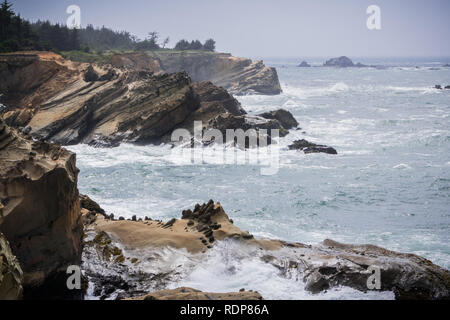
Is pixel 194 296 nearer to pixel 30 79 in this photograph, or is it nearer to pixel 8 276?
pixel 8 276

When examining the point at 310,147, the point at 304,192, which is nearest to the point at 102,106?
the point at 310,147

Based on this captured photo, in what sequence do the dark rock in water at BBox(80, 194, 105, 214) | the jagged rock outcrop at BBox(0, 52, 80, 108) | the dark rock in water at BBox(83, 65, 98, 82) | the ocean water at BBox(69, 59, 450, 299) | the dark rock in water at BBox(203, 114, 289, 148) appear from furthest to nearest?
the dark rock in water at BBox(83, 65, 98, 82)
the jagged rock outcrop at BBox(0, 52, 80, 108)
the dark rock in water at BBox(203, 114, 289, 148)
the dark rock in water at BBox(80, 194, 105, 214)
the ocean water at BBox(69, 59, 450, 299)

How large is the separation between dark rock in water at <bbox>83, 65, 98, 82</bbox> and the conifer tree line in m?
9.11


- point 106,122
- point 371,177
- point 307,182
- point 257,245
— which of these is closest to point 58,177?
point 257,245

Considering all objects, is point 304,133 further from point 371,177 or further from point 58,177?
point 58,177

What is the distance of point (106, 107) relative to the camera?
98.7 ft

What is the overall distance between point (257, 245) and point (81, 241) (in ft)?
13.1

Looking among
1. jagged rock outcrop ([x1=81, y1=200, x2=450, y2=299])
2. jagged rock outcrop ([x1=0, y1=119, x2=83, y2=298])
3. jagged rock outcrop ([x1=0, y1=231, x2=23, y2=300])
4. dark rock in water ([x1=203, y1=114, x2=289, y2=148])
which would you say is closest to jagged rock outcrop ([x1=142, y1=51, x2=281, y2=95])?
dark rock in water ([x1=203, y1=114, x2=289, y2=148])

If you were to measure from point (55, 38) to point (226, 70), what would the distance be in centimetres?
2699

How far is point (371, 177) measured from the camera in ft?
72.3

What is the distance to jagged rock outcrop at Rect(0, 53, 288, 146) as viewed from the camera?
93.9 feet

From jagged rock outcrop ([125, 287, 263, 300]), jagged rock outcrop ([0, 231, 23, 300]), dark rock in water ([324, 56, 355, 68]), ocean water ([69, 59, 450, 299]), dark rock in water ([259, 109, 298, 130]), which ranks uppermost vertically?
dark rock in water ([324, 56, 355, 68])

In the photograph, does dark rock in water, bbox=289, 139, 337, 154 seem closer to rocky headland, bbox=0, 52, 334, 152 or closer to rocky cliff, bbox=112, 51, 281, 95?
rocky headland, bbox=0, 52, 334, 152

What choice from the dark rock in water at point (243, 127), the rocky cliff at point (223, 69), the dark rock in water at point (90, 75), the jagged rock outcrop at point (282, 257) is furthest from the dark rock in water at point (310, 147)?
the rocky cliff at point (223, 69)
